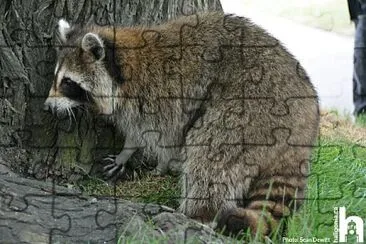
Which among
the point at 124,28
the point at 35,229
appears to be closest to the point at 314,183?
the point at 124,28

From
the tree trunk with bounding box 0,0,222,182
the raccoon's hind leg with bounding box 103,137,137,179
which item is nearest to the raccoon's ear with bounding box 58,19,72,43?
the tree trunk with bounding box 0,0,222,182

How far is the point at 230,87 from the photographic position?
17.2ft

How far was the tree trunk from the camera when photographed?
5.43 m

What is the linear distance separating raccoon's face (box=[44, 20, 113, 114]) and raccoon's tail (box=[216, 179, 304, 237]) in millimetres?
1042

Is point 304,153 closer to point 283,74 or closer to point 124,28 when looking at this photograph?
point 283,74

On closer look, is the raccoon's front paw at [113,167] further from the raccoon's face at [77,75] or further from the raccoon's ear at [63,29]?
the raccoon's ear at [63,29]

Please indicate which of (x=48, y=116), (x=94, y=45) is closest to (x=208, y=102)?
(x=94, y=45)

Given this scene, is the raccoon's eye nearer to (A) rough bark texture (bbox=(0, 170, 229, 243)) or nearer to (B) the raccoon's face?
(B) the raccoon's face

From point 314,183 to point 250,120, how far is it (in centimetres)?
70

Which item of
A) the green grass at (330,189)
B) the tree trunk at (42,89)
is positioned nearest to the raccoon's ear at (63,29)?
the tree trunk at (42,89)

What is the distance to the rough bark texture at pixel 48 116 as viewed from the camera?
486 centimetres

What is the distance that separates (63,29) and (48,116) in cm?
55
